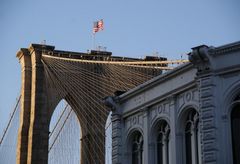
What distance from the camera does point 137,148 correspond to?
4394 cm

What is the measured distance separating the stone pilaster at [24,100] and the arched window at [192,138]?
33.5m

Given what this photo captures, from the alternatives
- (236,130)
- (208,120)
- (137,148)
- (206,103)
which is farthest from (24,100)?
(236,130)

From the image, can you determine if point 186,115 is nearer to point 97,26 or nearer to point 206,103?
point 206,103

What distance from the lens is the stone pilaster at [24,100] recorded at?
6981 cm

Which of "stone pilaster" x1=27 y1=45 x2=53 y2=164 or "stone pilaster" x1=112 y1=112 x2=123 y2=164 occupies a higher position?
"stone pilaster" x1=27 y1=45 x2=53 y2=164

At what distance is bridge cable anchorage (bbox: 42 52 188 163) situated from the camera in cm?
6650

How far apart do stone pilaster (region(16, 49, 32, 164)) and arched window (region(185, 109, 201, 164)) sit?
33.5 m

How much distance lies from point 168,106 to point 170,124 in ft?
3.64

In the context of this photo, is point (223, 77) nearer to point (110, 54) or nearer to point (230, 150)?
point (230, 150)

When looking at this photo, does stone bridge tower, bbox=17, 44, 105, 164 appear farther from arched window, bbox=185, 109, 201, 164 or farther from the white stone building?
arched window, bbox=185, 109, 201, 164

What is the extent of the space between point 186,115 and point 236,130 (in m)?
4.36

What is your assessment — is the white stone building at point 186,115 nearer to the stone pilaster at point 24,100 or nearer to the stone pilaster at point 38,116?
the stone pilaster at point 38,116

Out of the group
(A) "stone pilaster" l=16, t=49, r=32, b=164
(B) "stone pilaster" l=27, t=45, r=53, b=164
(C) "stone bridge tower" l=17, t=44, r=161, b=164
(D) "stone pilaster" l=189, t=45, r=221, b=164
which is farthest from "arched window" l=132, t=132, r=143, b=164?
(A) "stone pilaster" l=16, t=49, r=32, b=164

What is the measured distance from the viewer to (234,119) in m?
35.0
